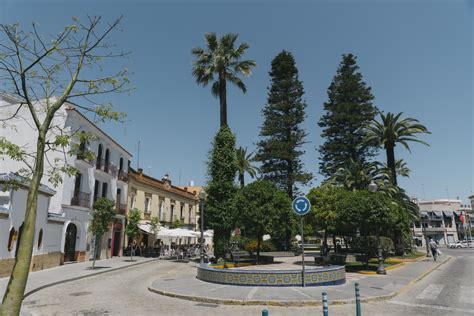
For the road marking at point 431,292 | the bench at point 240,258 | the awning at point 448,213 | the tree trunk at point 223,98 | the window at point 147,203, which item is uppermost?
the tree trunk at point 223,98

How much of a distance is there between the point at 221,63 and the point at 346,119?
22.3 m

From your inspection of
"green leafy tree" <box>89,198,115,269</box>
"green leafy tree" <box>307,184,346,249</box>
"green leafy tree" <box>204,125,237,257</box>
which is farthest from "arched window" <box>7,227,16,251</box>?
"green leafy tree" <box>307,184,346,249</box>

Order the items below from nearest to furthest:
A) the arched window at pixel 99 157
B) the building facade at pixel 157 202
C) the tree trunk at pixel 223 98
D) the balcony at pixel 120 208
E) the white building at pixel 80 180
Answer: the white building at pixel 80 180 → the tree trunk at pixel 223 98 → the arched window at pixel 99 157 → the balcony at pixel 120 208 → the building facade at pixel 157 202

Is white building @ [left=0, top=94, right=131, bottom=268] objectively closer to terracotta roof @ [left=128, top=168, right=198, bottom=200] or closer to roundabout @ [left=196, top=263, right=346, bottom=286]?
terracotta roof @ [left=128, top=168, right=198, bottom=200]

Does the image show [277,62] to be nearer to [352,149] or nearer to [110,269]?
[352,149]

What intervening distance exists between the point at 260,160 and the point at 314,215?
641 inches

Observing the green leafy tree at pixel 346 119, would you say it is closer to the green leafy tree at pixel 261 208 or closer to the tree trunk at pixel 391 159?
the tree trunk at pixel 391 159

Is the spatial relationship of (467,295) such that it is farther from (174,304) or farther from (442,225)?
(442,225)

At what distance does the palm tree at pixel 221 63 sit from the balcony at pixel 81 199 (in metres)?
13.1

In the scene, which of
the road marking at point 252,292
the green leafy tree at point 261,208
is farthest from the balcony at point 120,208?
the road marking at point 252,292

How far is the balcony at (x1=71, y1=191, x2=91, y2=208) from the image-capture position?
79.3 ft

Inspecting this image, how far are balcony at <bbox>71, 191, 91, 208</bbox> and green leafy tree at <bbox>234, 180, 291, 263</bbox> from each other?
12.5m

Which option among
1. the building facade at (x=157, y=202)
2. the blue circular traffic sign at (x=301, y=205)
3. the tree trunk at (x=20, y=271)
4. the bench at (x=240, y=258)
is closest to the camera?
the tree trunk at (x=20, y=271)

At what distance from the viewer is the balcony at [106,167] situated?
27.6m
